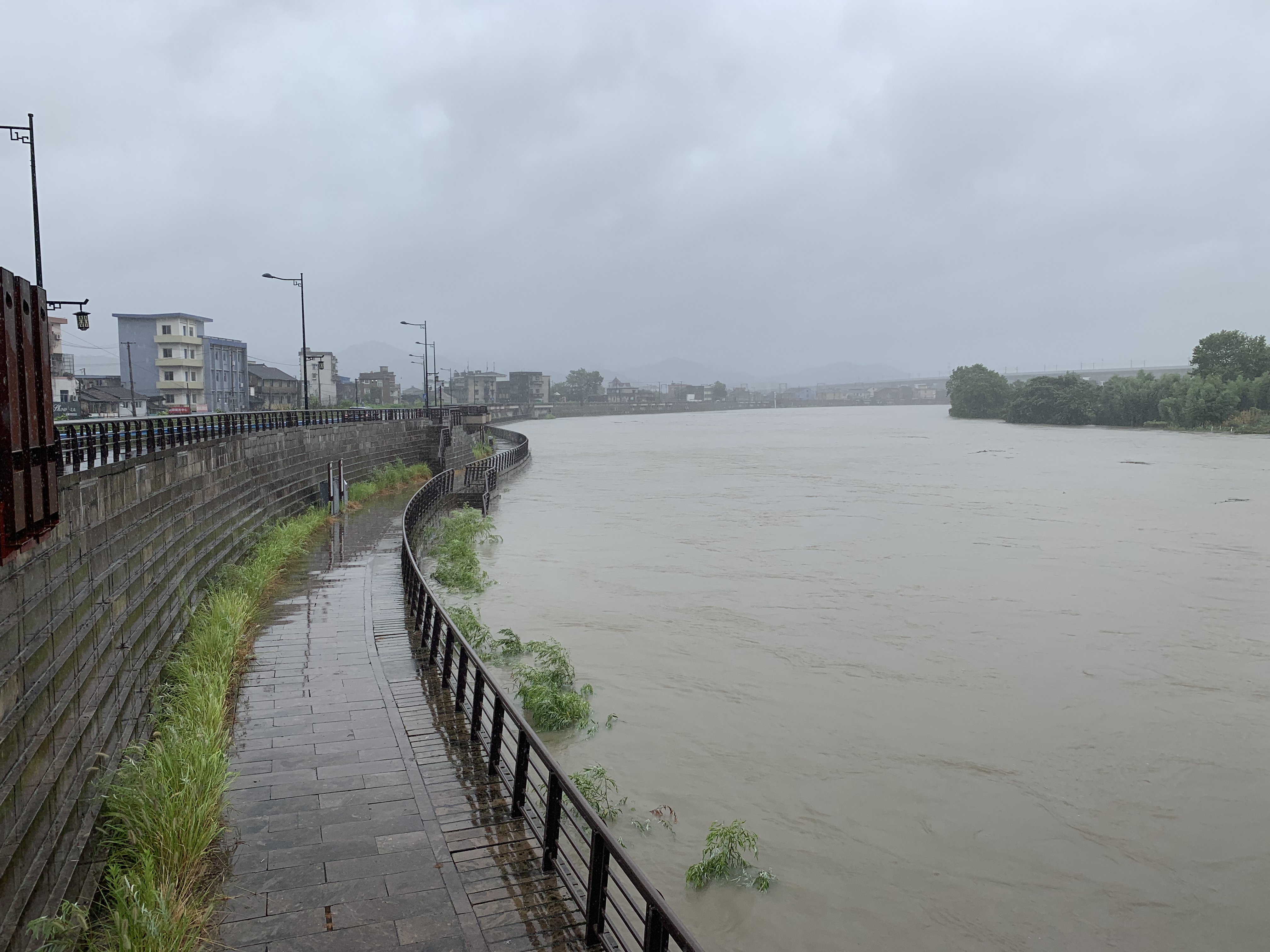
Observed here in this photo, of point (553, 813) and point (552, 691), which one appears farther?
point (552, 691)

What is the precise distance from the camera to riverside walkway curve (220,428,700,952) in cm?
666

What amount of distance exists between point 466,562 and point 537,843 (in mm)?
17554

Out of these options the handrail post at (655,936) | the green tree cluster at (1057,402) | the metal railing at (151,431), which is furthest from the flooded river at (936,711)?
the green tree cluster at (1057,402)

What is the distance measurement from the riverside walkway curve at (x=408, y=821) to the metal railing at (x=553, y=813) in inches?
0.8

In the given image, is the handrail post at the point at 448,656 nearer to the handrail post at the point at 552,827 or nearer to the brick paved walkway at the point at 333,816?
the brick paved walkway at the point at 333,816

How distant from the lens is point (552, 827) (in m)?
7.55

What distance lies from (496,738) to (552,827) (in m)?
1.96

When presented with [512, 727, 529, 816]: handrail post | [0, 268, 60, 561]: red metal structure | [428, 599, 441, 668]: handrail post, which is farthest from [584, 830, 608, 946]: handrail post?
[428, 599, 441, 668]: handrail post

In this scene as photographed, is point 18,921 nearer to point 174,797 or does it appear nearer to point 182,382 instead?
point 174,797

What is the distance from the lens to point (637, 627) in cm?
2083

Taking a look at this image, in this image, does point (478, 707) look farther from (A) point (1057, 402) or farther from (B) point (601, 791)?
(A) point (1057, 402)

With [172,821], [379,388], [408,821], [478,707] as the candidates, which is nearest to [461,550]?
[478,707]

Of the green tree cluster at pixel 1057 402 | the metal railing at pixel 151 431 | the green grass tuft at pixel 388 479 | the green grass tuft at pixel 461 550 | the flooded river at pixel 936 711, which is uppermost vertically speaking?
the green tree cluster at pixel 1057 402

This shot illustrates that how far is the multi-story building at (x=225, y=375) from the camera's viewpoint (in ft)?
290
